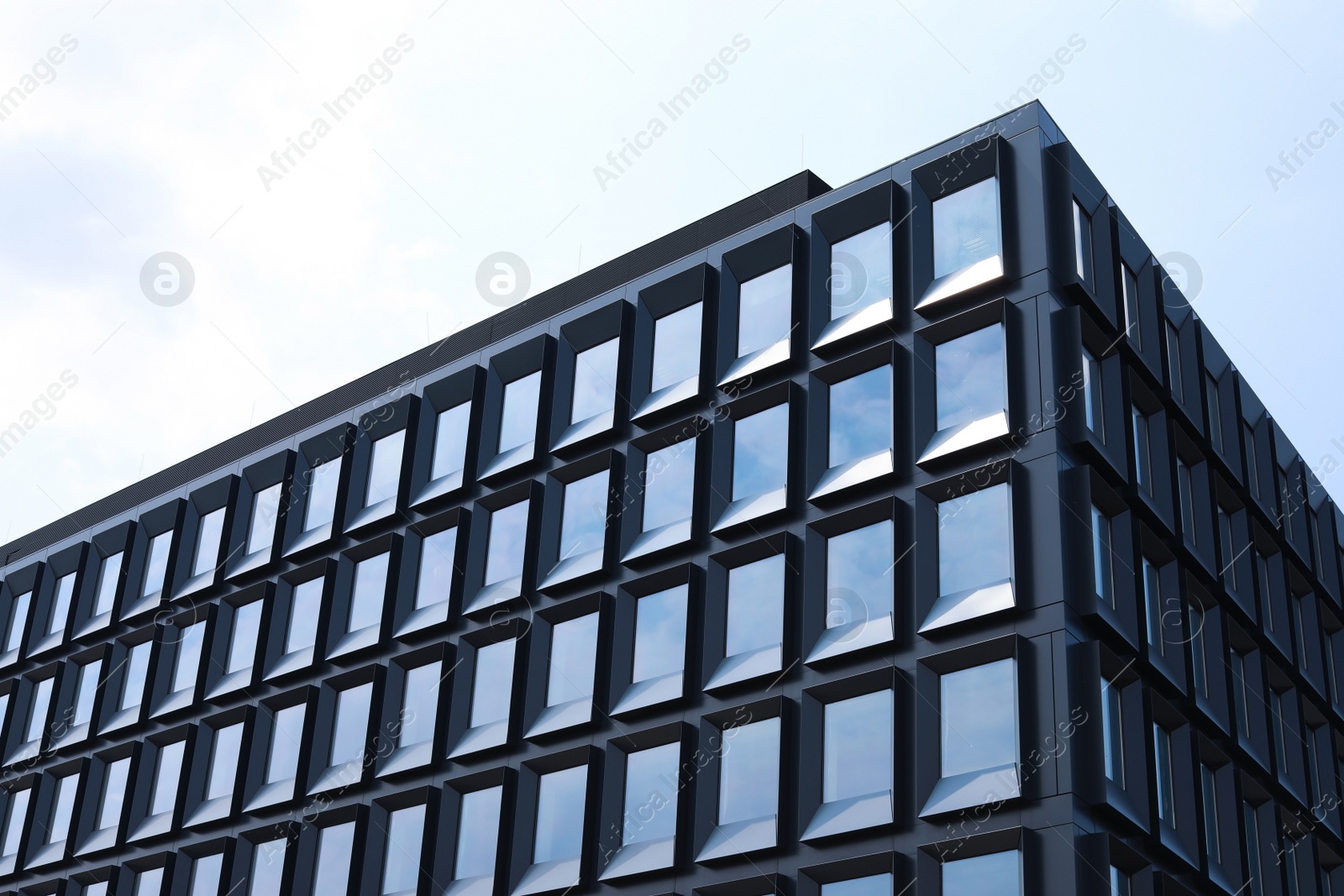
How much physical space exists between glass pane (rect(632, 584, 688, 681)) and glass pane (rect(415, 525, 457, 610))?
6.30 metres

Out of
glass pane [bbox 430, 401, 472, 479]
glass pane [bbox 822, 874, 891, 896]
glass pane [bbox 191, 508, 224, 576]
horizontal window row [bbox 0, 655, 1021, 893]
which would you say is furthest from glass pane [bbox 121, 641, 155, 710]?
glass pane [bbox 822, 874, 891, 896]

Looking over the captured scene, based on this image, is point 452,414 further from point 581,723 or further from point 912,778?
point 912,778

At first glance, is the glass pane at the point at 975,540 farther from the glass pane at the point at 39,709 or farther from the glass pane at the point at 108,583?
the glass pane at the point at 39,709

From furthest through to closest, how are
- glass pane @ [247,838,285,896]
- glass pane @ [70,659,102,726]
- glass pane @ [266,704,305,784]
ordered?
glass pane @ [70,659,102,726] < glass pane @ [266,704,305,784] < glass pane @ [247,838,285,896]

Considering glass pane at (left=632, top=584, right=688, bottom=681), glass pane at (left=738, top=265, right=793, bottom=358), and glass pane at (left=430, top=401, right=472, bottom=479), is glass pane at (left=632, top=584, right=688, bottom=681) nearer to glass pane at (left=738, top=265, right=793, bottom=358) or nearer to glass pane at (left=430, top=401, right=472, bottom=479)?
glass pane at (left=738, top=265, right=793, bottom=358)

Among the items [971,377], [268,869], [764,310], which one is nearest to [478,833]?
[268,869]

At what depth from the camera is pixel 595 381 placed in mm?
38156

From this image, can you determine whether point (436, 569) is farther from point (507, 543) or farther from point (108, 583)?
point (108, 583)

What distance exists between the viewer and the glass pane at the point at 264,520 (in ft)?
145

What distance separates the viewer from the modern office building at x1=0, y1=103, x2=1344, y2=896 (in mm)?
27844

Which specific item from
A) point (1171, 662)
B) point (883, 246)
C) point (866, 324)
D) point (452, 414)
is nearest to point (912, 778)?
point (1171, 662)

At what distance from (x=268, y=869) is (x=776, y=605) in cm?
1602

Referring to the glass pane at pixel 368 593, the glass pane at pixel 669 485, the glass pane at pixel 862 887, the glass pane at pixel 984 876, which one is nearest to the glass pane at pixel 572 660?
the glass pane at pixel 669 485

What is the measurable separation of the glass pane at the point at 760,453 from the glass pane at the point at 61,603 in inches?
1062
